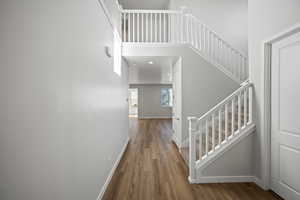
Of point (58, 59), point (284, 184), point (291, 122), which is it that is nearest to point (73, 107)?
point (58, 59)

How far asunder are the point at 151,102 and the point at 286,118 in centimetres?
924

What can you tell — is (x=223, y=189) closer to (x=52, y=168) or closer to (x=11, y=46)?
(x=52, y=168)

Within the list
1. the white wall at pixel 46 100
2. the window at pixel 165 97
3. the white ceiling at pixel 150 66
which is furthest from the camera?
the window at pixel 165 97

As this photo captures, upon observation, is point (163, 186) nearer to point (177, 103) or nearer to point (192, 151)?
point (192, 151)

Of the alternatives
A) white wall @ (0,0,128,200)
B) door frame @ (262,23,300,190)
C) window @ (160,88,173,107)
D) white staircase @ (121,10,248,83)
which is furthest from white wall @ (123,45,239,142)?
window @ (160,88,173,107)

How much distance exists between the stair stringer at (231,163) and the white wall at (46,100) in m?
1.75

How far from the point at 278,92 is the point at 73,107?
258 centimetres

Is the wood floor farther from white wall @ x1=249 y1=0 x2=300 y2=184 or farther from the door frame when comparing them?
white wall @ x1=249 y1=0 x2=300 y2=184

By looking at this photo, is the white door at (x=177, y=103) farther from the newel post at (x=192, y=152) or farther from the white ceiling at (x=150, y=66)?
the newel post at (x=192, y=152)

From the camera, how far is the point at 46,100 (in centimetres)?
85

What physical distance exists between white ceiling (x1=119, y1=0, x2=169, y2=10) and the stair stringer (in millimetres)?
5715

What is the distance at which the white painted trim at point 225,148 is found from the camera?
234 centimetres

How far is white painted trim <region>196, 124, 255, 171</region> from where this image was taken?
92.1 inches

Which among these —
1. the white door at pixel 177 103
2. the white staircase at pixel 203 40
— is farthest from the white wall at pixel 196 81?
the white staircase at pixel 203 40
